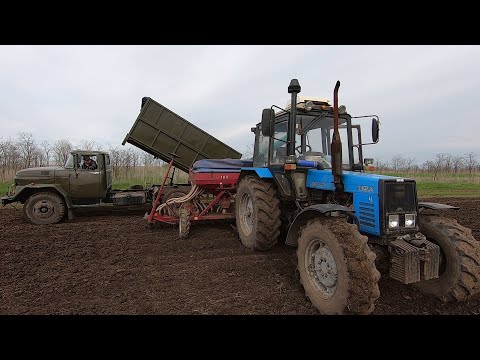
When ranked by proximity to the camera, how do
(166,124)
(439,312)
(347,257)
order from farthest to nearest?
(166,124) < (439,312) < (347,257)

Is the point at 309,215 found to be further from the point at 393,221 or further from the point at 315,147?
the point at 315,147

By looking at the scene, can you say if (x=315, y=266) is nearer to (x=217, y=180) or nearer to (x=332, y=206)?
(x=332, y=206)

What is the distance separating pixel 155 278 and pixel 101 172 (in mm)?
5668

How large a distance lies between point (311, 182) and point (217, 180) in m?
2.76

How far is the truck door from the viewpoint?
8.60 metres

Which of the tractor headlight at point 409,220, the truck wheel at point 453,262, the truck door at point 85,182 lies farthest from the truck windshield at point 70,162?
the truck wheel at point 453,262

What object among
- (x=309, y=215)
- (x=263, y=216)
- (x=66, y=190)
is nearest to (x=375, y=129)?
(x=309, y=215)

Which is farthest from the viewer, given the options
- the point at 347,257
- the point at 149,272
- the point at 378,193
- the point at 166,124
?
the point at 166,124

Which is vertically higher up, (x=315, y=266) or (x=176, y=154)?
(x=176, y=154)

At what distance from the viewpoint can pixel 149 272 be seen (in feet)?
14.9

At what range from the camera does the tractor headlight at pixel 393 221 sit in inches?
136

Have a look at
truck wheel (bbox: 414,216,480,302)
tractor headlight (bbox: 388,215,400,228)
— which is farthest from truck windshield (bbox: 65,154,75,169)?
truck wheel (bbox: 414,216,480,302)

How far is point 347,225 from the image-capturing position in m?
3.11

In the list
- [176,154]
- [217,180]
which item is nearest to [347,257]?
[217,180]
